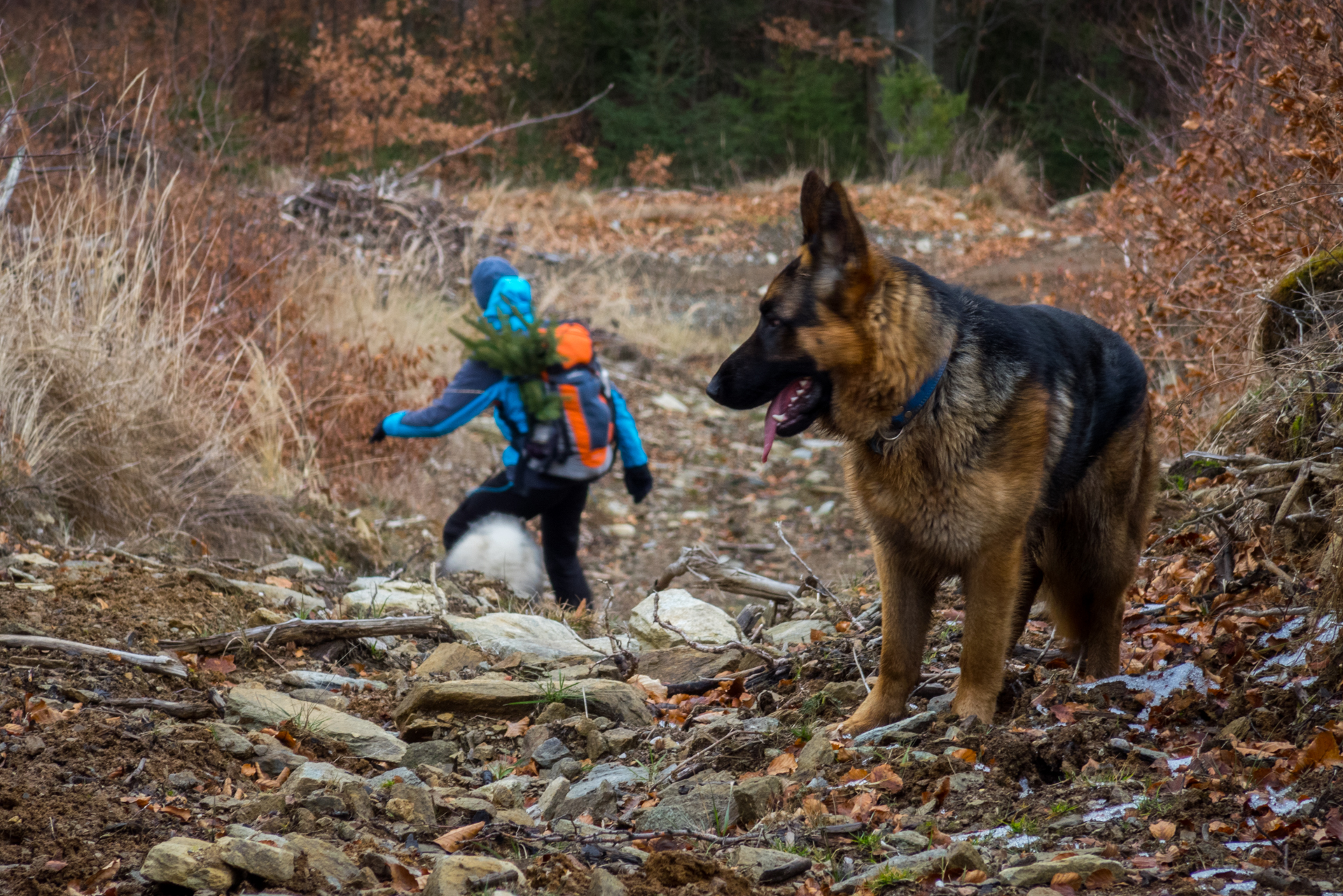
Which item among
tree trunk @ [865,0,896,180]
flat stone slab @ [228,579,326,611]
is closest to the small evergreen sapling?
flat stone slab @ [228,579,326,611]

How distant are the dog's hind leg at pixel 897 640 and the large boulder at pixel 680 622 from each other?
136 cm

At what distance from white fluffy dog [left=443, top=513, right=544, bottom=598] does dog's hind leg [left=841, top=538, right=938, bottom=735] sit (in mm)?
3604

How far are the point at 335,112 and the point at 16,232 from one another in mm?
13204

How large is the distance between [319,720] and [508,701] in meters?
0.66

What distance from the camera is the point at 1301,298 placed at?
474 cm

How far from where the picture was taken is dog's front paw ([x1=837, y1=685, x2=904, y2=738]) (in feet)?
12.3

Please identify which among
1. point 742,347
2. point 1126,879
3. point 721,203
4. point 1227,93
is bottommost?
point 721,203

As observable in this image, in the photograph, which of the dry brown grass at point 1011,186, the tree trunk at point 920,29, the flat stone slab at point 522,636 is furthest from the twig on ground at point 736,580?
the tree trunk at point 920,29

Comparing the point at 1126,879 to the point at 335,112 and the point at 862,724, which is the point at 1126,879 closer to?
the point at 862,724

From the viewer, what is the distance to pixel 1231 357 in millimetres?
6043

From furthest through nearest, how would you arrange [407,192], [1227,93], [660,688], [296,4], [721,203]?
[296,4] → [721,203] → [407,192] → [1227,93] → [660,688]

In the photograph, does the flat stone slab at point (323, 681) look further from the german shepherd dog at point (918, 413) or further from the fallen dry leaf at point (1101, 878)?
the fallen dry leaf at point (1101, 878)

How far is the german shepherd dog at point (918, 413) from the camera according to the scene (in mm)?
3447

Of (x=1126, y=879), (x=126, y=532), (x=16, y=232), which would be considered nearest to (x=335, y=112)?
(x=16, y=232)
